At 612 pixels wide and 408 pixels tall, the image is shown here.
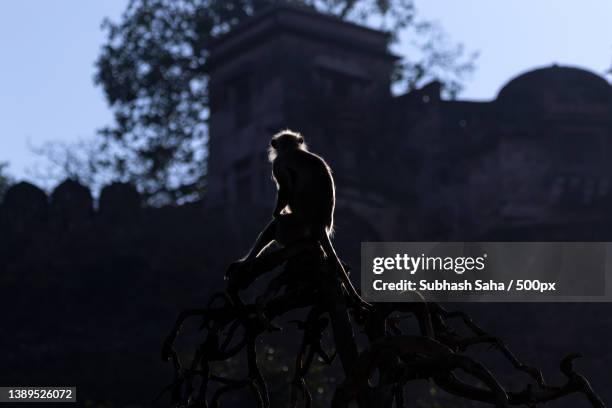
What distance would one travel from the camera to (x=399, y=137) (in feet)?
129

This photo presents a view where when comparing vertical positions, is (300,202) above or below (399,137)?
below

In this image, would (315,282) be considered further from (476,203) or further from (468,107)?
(468,107)

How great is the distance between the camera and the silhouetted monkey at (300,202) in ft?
22.5

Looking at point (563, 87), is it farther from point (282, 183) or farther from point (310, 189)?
point (310, 189)

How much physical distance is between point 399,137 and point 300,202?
32333 millimetres

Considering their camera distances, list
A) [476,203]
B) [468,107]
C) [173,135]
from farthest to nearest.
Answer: [173,135]
[468,107]
[476,203]

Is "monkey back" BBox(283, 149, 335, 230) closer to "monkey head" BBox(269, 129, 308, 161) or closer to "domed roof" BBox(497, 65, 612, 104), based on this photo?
"monkey head" BBox(269, 129, 308, 161)

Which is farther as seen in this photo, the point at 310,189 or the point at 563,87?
the point at 563,87

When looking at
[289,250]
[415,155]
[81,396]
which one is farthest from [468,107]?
[289,250]

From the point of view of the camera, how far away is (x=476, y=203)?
36406mm

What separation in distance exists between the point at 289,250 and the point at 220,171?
33.6 metres

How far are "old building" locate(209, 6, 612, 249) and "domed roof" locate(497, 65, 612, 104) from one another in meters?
0.04

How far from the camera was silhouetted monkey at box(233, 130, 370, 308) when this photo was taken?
687cm

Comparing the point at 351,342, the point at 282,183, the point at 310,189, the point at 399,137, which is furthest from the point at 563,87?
the point at 351,342
